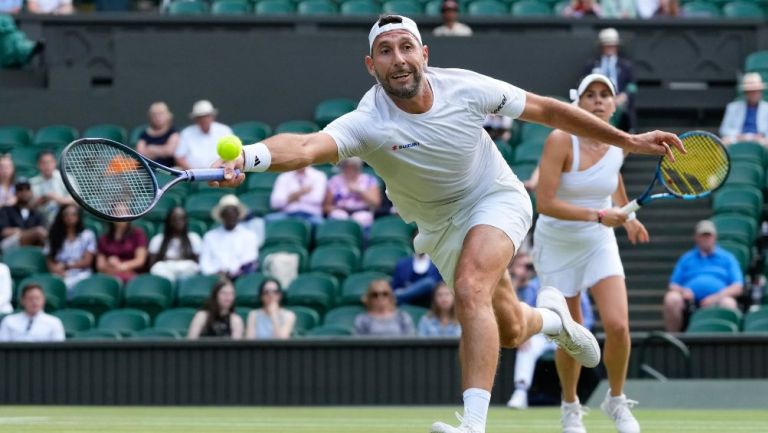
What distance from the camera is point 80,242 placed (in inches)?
616

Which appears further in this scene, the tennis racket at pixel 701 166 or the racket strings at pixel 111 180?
the tennis racket at pixel 701 166

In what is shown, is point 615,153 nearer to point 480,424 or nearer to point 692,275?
point 480,424

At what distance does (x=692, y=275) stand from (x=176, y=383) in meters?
4.56

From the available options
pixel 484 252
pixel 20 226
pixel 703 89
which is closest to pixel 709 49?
pixel 703 89

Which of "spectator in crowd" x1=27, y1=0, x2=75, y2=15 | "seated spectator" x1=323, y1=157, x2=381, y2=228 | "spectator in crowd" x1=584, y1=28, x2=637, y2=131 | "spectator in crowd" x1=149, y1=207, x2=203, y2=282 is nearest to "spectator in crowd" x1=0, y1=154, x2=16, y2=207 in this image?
"spectator in crowd" x1=149, y1=207, x2=203, y2=282

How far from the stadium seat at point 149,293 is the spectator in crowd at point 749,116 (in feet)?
19.1

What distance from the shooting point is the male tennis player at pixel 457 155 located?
6977 millimetres

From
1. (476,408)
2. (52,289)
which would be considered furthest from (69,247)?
(476,408)

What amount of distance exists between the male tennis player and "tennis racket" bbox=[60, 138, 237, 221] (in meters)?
0.57

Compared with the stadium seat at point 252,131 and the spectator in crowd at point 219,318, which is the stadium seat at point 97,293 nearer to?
the spectator in crowd at point 219,318

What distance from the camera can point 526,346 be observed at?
13.2m

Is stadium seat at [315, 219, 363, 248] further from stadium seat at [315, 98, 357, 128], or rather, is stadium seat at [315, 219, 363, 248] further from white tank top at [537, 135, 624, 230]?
white tank top at [537, 135, 624, 230]

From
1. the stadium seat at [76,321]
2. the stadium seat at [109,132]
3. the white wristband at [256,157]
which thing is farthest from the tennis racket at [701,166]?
Result: the stadium seat at [109,132]

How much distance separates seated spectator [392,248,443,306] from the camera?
14.5 metres
